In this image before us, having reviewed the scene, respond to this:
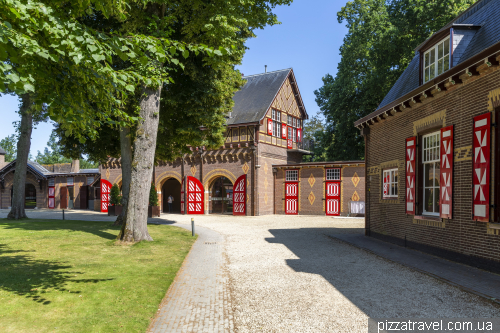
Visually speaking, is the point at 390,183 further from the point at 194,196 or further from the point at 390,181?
the point at 194,196

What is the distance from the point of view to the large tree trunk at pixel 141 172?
11.1m

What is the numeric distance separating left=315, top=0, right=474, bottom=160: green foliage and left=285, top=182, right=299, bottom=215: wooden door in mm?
5070

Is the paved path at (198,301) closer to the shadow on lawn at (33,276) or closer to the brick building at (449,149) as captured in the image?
the shadow on lawn at (33,276)

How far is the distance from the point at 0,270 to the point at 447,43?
11714 mm

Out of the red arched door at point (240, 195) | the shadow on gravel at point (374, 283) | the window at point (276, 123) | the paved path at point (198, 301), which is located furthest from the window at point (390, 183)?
the window at point (276, 123)

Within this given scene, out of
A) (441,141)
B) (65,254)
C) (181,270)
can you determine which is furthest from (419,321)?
(65,254)

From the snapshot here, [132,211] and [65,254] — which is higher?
[132,211]

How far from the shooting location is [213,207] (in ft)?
93.1

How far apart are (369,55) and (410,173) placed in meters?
15.6

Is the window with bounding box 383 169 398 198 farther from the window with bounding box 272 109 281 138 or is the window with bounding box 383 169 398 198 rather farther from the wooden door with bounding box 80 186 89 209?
the wooden door with bounding box 80 186 89 209

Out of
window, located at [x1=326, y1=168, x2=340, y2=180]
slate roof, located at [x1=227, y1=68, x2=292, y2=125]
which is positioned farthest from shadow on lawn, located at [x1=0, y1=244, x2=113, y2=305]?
window, located at [x1=326, y1=168, x2=340, y2=180]

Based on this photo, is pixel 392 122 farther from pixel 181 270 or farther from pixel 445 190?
pixel 181 270

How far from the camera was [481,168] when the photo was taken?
7.45m

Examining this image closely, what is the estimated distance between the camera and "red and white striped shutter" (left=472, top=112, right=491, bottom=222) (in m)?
7.27
